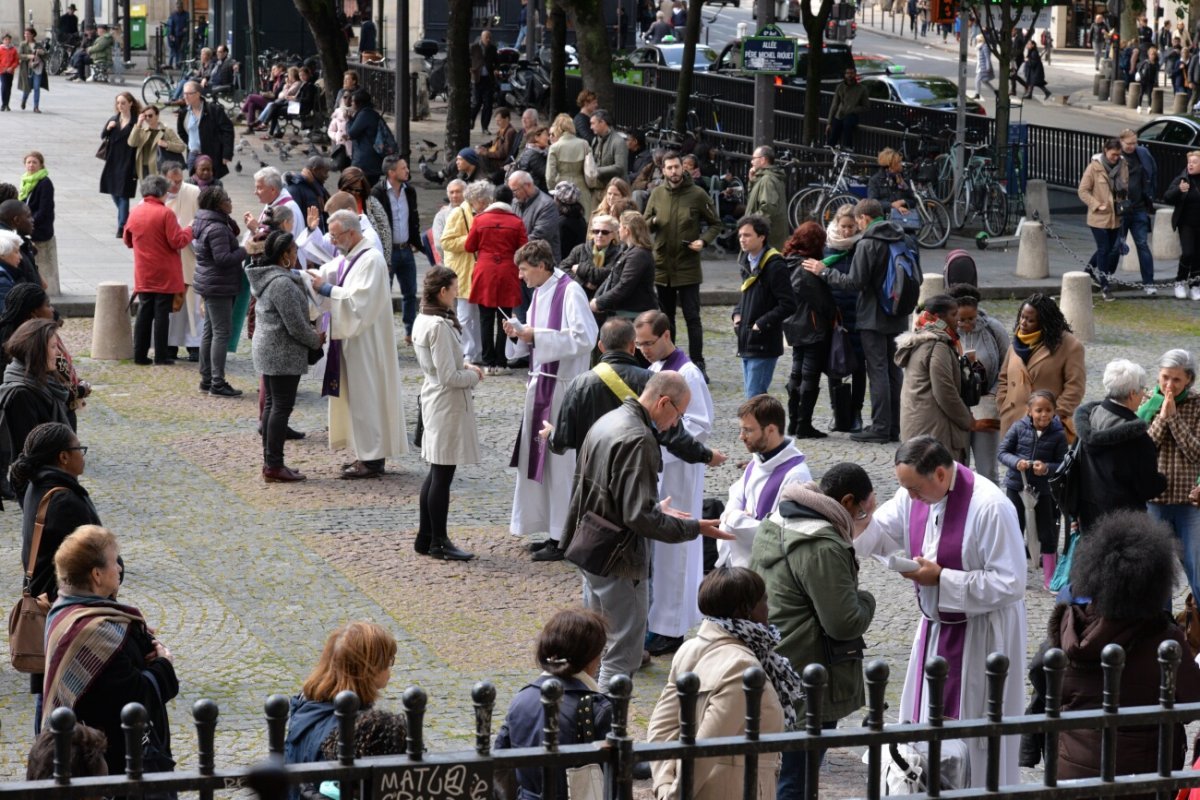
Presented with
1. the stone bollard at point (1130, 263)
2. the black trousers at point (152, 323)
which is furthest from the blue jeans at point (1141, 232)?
the black trousers at point (152, 323)

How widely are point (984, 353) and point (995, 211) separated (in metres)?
13.4

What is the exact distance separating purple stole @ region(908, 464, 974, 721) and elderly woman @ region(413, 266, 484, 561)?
3.97 meters

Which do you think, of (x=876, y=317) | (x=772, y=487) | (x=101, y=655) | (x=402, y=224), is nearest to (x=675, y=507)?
(x=772, y=487)

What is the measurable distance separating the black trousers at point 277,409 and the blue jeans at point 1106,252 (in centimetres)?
1161

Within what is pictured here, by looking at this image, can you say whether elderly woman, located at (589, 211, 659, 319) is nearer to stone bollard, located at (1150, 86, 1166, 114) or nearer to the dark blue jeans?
the dark blue jeans

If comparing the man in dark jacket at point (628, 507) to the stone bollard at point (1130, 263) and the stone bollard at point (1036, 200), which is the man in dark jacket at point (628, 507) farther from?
the stone bollard at point (1036, 200)

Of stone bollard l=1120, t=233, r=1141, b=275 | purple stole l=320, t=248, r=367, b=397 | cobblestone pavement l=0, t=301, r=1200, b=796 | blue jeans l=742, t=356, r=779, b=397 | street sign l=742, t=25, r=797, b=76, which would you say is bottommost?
cobblestone pavement l=0, t=301, r=1200, b=796

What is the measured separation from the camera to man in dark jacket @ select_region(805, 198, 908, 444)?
13328mm

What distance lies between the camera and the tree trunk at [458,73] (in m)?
26.9

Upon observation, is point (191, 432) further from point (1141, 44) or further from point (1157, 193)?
point (1141, 44)

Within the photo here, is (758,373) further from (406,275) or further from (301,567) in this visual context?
(406,275)

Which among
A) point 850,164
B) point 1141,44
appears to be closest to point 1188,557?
point 850,164

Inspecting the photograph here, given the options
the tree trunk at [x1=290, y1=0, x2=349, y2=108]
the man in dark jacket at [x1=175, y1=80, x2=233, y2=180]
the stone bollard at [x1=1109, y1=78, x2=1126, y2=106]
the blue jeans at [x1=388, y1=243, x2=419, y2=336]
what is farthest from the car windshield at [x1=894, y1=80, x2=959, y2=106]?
the blue jeans at [x1=388, y1=243, x2=419, y2=336]

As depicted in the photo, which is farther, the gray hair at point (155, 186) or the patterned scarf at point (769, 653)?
the gray hair at point (155, 186)
